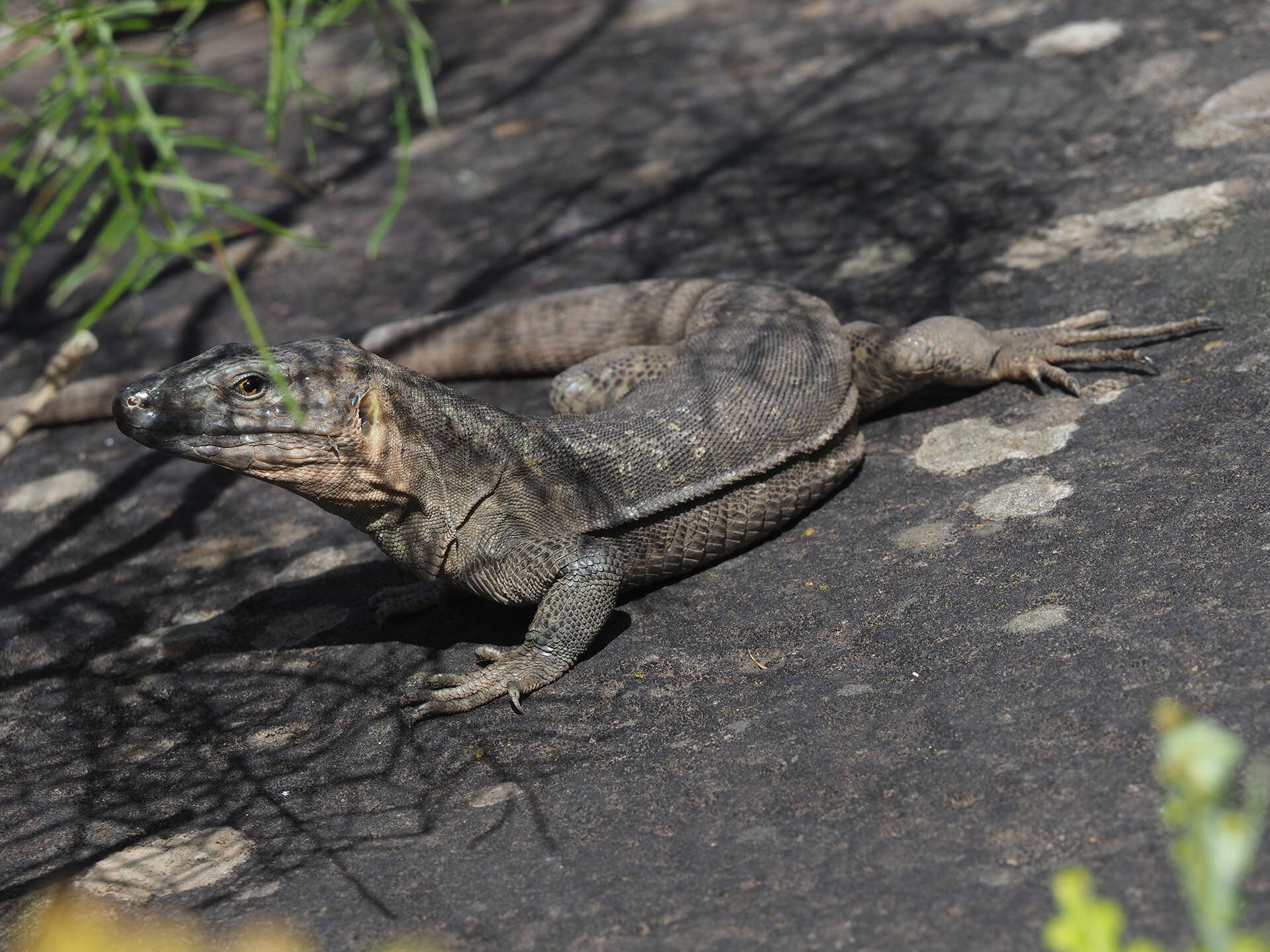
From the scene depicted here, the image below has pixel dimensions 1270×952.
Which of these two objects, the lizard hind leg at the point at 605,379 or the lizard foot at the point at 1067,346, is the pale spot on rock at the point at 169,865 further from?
the lizard foot at the point at 1067,346

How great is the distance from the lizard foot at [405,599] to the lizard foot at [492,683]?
1.91ft

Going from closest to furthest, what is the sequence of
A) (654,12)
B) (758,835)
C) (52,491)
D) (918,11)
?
1. (758,835)
2. (52,491)
3. (918,11)
4. (654,12)

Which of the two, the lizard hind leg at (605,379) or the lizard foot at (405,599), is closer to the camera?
the lizard foot at (405,599)

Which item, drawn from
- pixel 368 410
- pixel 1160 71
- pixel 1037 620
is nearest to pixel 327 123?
pixel 368 410

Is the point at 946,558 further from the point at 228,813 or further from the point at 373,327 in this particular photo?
the point at 373,327

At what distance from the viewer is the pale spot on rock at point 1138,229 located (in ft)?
18.2

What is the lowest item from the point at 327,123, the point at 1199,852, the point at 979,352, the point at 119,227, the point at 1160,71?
the point at 979,352

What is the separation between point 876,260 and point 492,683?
3.26m

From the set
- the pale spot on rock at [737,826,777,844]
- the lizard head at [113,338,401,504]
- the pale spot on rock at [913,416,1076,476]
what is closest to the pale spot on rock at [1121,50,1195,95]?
the pale spot on rock at [913,416,1076,476]

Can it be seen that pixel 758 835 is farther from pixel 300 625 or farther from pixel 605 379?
pixel 605 379

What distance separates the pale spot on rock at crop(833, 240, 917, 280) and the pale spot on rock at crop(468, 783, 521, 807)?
11.5ft

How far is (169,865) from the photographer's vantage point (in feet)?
11.5

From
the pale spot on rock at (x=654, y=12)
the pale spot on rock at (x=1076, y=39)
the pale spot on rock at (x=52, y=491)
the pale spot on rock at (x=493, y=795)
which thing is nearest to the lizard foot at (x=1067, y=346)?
the pale spot on rock at (x=493, y=795)

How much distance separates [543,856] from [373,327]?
162 inches
